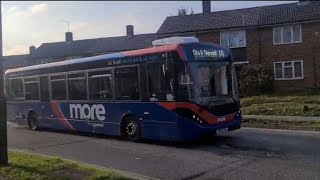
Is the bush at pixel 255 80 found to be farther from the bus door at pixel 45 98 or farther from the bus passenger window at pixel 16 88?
the bus door at pixel 45 98

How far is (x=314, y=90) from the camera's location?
1150 inches

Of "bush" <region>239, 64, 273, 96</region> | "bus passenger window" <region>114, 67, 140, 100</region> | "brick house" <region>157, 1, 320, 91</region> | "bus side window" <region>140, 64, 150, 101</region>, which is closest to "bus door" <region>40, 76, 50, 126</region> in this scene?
"bus passenger window" <region>114, 67, 140, 100</region>

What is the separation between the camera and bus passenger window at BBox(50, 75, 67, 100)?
17198 millimetres

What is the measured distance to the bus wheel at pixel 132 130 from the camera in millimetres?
14000

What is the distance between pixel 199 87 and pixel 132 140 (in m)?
3.05

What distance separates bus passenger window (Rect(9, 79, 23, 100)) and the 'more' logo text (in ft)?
13.7

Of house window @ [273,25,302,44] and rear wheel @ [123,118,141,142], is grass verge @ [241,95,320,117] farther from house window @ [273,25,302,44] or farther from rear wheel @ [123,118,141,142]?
house window @ [273,25,302,44]

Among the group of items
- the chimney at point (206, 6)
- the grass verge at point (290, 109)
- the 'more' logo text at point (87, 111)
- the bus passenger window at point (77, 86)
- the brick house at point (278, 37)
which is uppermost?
the chimney at point (206, 6)

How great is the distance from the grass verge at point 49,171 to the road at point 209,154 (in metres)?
1.07

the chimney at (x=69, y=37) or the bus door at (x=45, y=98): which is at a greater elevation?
the chimney at (x=69, y=37)

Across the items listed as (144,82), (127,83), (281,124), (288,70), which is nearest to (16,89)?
(127,83)

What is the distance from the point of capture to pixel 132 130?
14.2 metres

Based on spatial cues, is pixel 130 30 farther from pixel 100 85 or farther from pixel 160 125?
pixel 160 125

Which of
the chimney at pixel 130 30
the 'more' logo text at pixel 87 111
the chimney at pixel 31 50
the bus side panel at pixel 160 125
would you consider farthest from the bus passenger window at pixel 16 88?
the chimney at pixel 31 50
